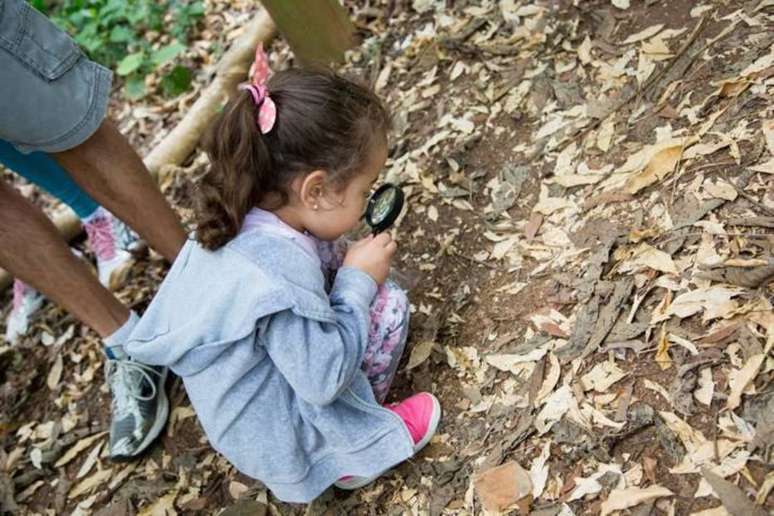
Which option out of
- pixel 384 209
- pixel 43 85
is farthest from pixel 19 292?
pixel 384 209

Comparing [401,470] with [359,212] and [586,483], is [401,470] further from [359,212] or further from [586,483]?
[359,212]

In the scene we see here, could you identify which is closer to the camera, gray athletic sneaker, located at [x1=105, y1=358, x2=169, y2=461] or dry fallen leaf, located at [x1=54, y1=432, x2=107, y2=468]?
gray athletic sneaker, located at [x1=105, y1=358, x2=169, y2=461]

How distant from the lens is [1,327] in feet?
11.0

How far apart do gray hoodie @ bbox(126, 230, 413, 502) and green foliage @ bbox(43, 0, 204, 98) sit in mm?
Answer: 2534

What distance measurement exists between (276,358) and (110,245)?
1.66 m

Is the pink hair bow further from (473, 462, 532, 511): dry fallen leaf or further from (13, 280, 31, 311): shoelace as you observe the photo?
(13, 280, 31, 311): shoelace

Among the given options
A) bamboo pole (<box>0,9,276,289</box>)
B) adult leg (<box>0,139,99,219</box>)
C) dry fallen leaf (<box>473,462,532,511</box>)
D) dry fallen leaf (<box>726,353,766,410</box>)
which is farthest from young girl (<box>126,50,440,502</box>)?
bamboo pole (<box>0,9,276,289</box>)

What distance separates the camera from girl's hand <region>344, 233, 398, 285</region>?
2096 mm

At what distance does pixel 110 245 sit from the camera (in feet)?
10.4

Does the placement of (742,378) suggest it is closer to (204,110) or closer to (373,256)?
(373,256)

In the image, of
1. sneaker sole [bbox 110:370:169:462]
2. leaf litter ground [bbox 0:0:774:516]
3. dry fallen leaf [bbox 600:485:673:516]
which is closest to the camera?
dry fallen leaf [bbox 600:485:673:516]

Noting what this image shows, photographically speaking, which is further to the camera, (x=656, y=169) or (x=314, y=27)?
(x=314, y=27)

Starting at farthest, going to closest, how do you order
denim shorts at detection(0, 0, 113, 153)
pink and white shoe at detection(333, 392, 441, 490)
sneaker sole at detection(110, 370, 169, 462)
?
sneaker sole at detection(110, 370, 169, 462) < pink and white shoe at detection(333, 392, 441, 490) < denim shorts at detection(0, 0, 113, 153)

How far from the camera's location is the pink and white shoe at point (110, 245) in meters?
3.12
